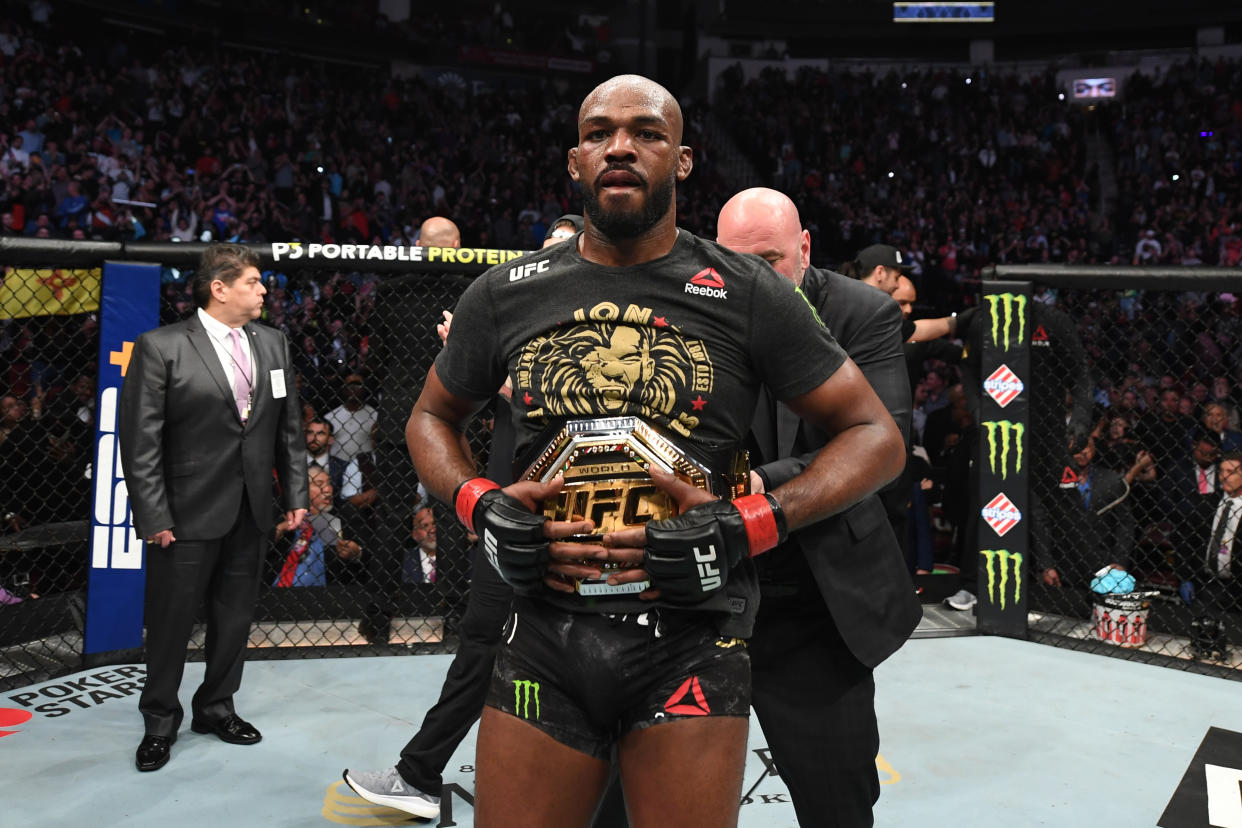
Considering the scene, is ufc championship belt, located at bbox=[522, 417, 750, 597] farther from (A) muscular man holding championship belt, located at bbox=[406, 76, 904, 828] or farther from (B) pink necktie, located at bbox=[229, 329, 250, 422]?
(B) pink necktie, located at bbox=[229, 329, 250, 422]

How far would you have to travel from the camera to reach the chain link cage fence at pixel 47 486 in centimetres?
404

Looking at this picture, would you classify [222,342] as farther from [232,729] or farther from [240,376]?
[232,729]

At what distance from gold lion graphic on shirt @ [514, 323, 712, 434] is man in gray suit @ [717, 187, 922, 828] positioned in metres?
0.48

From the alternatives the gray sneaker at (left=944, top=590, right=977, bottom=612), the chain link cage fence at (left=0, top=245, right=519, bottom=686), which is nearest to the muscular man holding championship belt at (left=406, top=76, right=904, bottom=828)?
the chain link cage fence at (left=0, top=245, right=519, bottom=686)

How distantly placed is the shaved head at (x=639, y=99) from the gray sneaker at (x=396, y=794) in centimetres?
198

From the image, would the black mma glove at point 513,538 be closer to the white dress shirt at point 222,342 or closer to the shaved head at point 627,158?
the shaved head at point 627,158

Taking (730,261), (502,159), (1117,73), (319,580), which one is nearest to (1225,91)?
(1117,73)

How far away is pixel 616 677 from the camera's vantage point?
1.45 meters

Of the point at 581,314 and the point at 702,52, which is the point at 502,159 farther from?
the point at 581,314

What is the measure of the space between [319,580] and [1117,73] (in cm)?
1896

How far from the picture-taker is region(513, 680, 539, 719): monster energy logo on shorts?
1476 mm

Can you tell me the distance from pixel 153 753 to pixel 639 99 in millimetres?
2680

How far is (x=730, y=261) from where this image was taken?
1552 millimetres

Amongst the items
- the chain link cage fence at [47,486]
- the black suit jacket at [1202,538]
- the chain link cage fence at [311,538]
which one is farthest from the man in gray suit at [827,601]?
the black suit jacket at [1202,538]
